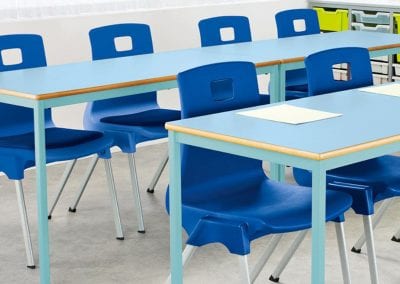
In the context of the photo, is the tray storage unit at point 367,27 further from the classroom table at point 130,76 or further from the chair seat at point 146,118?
the chair seat at point 146,118

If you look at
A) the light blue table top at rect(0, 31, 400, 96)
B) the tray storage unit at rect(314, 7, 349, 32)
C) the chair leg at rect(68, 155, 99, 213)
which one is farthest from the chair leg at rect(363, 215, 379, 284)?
the tray storage unit at rect(314, 7, 349, 32)

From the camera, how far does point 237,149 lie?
278 centimetres

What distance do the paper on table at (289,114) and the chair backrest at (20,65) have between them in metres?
1.55

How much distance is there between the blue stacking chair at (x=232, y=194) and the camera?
293cm

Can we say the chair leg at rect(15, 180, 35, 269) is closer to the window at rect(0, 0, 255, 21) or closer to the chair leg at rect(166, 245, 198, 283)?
the chair leg at rect(166, 245, 198, 283)

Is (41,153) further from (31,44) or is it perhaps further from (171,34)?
(171,34)

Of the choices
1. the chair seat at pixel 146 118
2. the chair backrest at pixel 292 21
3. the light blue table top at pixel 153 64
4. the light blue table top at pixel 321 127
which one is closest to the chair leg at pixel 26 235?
the light blue table top at pixel 153 64

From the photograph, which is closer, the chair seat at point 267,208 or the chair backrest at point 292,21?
the chair seat at point 267,208

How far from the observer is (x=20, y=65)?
4.37 metres

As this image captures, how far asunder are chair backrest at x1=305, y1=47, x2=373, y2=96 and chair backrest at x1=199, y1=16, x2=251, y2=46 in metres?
1.44

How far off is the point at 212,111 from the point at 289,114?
0.31m

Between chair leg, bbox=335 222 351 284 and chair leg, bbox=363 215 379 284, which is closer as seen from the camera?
chair leg, bbox=335 222 351 284

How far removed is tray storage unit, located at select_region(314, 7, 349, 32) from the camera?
277 inches

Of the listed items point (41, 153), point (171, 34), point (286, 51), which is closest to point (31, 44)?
point (41, 153)
